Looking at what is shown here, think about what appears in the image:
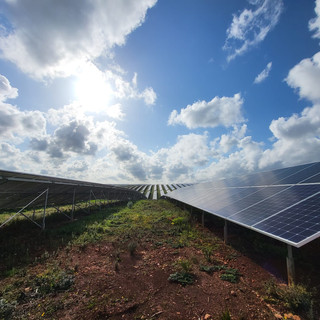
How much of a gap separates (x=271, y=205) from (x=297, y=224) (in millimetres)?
2669

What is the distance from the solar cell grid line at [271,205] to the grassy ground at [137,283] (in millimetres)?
2241

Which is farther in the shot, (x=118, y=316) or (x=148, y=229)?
(x=148, y=229)

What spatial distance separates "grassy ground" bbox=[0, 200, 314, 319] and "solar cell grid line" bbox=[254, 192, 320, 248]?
1579mm

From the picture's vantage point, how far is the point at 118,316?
4887 mm

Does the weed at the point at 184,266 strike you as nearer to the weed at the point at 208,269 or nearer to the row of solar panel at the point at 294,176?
the weed at the point at 208,269

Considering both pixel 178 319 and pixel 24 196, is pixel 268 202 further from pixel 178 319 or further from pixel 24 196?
pixel 24 196

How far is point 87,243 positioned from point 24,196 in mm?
11110

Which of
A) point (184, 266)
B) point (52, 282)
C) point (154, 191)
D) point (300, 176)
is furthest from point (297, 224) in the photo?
point (154, 191)

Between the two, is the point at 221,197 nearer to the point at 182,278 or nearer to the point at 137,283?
the point at 182,278

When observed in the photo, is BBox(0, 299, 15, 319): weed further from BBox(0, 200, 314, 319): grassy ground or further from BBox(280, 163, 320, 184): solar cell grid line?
BBox(280, 163, 320, 184): solar cell grid line

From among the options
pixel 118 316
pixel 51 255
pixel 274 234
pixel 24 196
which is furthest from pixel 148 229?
pixel 24 196

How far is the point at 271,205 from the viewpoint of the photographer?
28.9ft

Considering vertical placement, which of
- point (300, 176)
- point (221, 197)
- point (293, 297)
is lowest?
point (293, 297)

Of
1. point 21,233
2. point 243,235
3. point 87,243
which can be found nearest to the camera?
point 87,243
